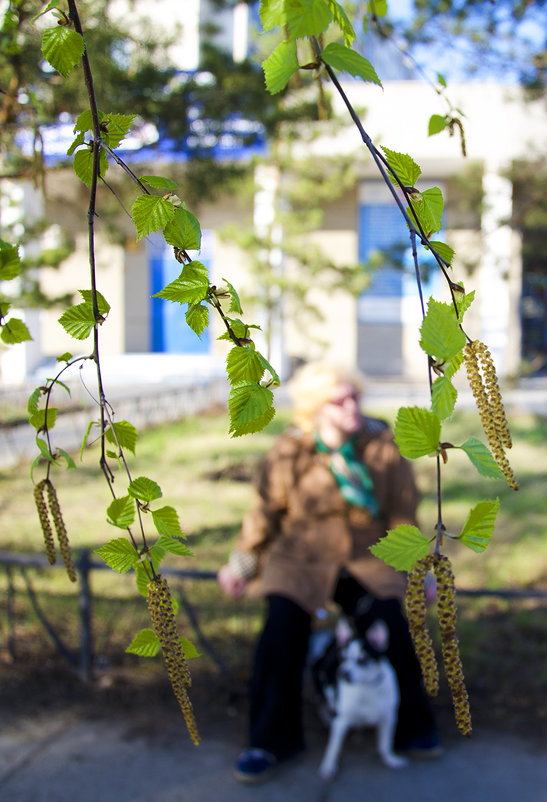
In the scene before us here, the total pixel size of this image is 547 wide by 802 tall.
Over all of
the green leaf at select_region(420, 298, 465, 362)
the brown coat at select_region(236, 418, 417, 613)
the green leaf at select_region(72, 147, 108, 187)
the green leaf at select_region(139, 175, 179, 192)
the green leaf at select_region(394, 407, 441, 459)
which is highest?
the green leaf at select_region(72, 147, 108, 187)

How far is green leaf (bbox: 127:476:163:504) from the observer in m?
0.94

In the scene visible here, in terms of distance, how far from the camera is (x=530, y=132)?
49.0ft

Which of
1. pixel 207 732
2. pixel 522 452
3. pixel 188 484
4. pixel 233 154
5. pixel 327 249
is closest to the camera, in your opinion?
pixel 207 732

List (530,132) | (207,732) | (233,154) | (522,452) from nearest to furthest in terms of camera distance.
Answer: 1. (207,732)
2. (233,154)
3. (522,452)
4. (530,132)

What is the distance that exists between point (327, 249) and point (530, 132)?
19.5 feet

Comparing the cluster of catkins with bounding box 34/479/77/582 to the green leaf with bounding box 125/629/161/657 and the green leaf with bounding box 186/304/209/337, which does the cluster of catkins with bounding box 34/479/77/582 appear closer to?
the green leaf with bounding box 125/629/161/657

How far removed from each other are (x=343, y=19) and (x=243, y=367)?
16.4 inches

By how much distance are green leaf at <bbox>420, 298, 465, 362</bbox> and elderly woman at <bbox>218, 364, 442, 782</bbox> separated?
257 centimetres

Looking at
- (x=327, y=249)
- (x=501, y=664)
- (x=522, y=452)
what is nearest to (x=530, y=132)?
(x=327, y=249)

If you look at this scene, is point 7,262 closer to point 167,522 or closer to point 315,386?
point 167,522

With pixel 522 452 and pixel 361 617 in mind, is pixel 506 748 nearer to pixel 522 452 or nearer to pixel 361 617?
pixel 361 617

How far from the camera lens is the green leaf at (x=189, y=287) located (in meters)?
0.85

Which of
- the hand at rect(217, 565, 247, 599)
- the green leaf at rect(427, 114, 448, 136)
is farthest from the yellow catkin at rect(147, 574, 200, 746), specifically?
the hand at rect(217, 565, 247, 599)

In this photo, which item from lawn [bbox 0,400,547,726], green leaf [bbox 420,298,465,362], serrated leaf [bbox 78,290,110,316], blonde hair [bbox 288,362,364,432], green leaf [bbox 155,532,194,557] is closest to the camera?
green leaf [bbox 420,298,465,362]
